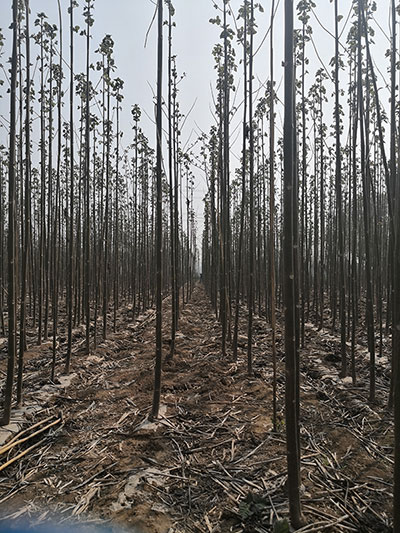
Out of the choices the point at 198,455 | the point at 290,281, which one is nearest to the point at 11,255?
the point at 198,455

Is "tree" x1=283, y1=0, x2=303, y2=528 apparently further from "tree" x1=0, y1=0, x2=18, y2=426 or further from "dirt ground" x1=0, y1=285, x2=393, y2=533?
"tree" x1=0, y1=0, x2=18, y2=426

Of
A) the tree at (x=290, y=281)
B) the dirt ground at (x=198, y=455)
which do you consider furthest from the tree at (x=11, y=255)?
the tree at (x=290, y=281)

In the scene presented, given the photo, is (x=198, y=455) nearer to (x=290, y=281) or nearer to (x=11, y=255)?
(x=290, y=281)

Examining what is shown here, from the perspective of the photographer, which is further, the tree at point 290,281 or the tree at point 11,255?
the tree at point 11,255

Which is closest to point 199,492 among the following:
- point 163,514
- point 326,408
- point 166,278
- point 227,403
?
point 163,514

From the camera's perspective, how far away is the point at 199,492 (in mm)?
2682

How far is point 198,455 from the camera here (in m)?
3.25

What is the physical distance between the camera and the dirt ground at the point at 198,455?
241cm

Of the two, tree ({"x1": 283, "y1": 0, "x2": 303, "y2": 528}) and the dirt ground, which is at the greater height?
tree ({"x1": 283, "y1": 0, "x2": 303, "y2": 528})

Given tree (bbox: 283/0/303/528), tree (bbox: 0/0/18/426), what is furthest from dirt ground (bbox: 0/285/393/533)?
tree (bbox: 0/0/18/426)

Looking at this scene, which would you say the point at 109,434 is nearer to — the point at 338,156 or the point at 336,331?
the point at 338,156

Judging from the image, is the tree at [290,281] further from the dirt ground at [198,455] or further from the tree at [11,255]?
the tree at [11,255]

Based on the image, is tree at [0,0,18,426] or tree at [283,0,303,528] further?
tree at [0,0,18,426]

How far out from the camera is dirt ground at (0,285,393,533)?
7.91 ft
